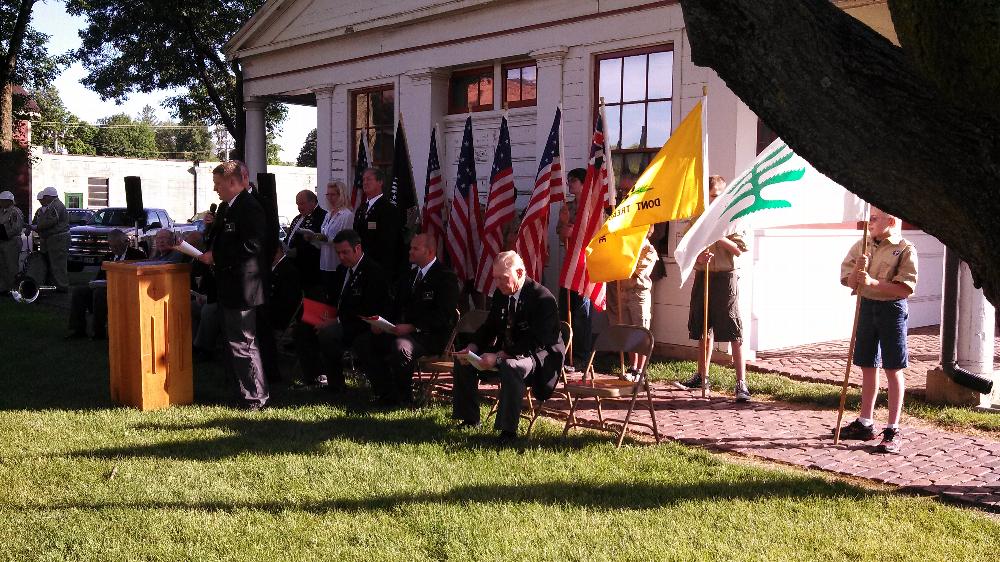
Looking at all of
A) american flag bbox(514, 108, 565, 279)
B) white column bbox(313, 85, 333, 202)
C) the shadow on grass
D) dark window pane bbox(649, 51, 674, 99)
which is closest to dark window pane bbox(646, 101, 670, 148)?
dark window pane bbox(649, 51, 674, 99)

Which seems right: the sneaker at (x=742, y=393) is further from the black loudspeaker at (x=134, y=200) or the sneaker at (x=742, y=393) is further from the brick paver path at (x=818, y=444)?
the black loudspeaker at (x=134, y=200)

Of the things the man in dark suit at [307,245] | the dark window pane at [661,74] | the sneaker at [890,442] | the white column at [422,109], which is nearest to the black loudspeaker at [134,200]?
the man in dark suit at [307,245]

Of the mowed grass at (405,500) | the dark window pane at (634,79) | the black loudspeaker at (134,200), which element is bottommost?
the mowed grass at (405,500)

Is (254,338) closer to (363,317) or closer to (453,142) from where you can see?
(363,317)

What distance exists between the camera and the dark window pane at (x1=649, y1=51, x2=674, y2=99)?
10.6 metres

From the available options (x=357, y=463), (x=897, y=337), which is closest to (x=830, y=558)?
(x=897, y=337)

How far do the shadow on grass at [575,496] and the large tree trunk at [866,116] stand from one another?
314cm

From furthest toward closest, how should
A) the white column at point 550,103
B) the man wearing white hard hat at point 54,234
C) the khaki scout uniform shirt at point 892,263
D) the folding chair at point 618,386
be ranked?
the man wearing white hard hat at point 54,234 < the white column at point 550,103 < the folding chair at point 618,386 < the khaki scout uniform shirt at point 892,263

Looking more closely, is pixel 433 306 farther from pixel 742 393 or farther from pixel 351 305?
pixel 742 393

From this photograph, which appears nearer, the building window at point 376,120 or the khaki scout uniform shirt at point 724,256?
the khaki scout uniform shirt at point 724,256

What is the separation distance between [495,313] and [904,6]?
5.05 metres

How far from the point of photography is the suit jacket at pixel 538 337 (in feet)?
23.4

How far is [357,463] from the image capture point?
6.28 m

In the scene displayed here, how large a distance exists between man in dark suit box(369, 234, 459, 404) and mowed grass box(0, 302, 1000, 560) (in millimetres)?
490
